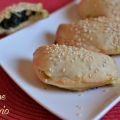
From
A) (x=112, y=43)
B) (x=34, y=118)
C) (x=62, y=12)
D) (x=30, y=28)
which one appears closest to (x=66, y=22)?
(x=62, y=12)

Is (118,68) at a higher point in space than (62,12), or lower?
lower

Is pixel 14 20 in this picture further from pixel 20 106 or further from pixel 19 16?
pixel 20 106

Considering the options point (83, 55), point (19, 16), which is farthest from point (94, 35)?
point (19, 16)

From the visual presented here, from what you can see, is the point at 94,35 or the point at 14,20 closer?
the point at 94,35

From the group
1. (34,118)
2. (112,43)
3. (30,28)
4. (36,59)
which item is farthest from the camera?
(30,28)

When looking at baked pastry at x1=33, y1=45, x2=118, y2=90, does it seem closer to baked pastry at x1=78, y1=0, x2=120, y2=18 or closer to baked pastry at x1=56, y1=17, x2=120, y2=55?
baked pastry at x1=56, y1=17, x2=120, y2=55

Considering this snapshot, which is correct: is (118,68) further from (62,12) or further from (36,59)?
(62,12)
